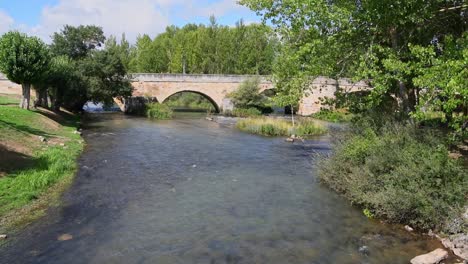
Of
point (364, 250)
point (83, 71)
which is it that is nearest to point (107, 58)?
point (83, 71)

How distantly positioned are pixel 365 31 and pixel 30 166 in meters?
14.4

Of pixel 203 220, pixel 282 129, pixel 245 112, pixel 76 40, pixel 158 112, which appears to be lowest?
pixel 203 220

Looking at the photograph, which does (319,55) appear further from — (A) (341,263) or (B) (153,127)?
(B) (153,127)

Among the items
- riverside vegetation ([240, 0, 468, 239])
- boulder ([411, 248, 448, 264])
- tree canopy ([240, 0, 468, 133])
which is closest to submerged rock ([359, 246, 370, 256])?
boulder ([411, 248, 448, 264])

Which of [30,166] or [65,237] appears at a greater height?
[30,166]

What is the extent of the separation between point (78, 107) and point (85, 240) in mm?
39092

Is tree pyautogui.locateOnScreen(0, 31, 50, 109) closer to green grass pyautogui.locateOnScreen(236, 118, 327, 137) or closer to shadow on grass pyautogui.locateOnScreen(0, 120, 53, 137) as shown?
shadow on grass pyautogui.locateOnScreen(0, 120, 53, 137)

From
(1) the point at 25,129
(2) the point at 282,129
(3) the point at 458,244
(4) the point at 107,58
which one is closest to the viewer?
(3) the point at 458,244

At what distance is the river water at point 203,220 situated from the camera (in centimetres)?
1044

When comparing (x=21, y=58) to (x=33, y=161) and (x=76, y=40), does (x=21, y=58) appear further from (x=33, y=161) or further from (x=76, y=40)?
(x=76, y=40)

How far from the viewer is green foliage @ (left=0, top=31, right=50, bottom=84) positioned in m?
28.0

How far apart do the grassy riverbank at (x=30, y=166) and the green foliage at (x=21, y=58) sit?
3.42 meters

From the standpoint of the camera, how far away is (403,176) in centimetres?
1250

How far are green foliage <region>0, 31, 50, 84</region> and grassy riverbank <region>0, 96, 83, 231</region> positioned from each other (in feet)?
11.2
